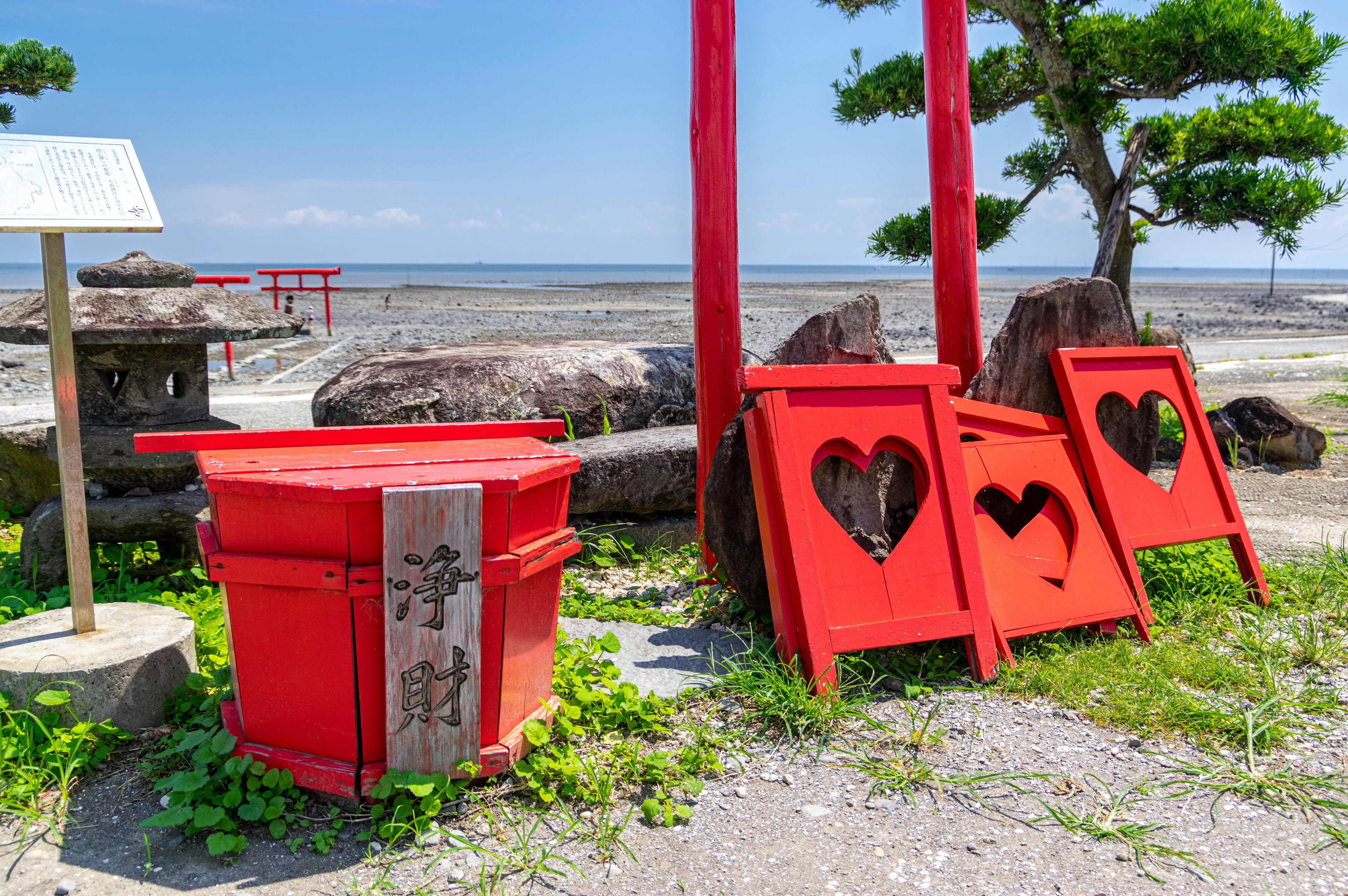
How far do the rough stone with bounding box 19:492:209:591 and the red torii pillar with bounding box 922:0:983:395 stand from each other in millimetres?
3640

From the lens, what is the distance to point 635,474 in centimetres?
443

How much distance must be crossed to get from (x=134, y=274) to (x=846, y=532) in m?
3.37

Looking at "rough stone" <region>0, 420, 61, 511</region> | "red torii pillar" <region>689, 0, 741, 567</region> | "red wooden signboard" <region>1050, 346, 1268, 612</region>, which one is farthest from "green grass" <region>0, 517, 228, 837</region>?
"red wooden signboard" <region>1050, 346, 1268, 612</region>

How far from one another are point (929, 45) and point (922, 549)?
9.01ft

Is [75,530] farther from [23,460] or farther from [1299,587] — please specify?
[1299,587]

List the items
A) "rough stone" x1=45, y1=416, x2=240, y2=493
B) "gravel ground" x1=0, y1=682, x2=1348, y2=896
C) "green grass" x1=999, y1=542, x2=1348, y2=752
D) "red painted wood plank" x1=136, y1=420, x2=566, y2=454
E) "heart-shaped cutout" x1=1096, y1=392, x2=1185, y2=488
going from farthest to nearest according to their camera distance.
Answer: "heart-shaped cutout" x1=1096, y1=392, x2=1185, y2=488
"rough stone" x1=45, y1=416, x2=240, y2=493
"green grass" x1=999, y1=542, x2=1348, y2=752
"red painted wood plank" x1=136, y1=420, x2=566, y2=454
"gravel ground" x1=0, y1=682, x2=1348, y2=896

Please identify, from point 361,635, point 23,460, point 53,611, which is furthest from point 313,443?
point 23,460

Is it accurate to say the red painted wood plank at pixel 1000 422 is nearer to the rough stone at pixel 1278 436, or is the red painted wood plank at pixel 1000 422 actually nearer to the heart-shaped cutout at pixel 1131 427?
the heart-shaped cutout at pixel 1131 427

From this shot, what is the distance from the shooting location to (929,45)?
4.39m

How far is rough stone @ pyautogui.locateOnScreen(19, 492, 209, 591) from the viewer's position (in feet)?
12.4

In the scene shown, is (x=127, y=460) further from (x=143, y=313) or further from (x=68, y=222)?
(x=68, y=222)

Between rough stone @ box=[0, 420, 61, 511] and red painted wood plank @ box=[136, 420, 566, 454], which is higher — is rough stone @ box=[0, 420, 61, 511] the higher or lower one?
the lower one

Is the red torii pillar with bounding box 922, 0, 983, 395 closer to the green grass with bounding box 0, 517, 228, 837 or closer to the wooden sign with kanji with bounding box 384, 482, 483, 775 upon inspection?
the wooden sign with kanji with bounding box 384, 482, 483, 775

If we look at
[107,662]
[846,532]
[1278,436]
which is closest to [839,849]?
[846,532]
